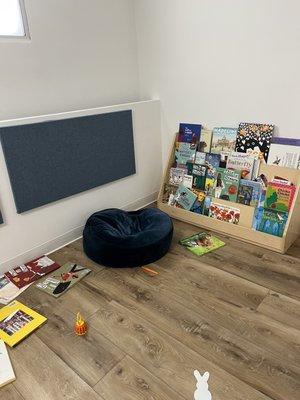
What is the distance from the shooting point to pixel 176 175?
286 centimetres

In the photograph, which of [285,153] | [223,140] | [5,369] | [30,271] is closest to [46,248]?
[30,271]

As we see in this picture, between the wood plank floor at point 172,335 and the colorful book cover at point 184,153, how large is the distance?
3.20 ft

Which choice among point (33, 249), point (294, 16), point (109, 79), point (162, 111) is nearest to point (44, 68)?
point (109, 79)

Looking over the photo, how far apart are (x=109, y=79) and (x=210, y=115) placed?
0.94 metres

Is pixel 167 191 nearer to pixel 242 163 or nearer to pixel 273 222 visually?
pixel 242 163

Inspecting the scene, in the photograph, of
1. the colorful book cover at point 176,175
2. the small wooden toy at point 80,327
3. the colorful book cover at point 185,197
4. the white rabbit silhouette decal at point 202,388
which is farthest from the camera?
the colorful book cover at point 176,175

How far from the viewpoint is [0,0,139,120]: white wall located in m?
2.10

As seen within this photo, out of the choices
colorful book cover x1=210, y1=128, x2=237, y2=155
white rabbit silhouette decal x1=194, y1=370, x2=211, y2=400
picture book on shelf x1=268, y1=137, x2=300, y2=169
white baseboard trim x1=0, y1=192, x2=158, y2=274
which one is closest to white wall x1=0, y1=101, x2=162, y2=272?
white baseboard trim x1=0, y1=192, x2=158, y2=274

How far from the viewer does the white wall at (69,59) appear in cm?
210

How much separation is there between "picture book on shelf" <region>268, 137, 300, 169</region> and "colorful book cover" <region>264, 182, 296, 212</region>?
154mm

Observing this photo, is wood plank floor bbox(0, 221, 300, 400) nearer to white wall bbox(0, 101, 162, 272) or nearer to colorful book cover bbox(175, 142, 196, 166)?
white wall bbox(0, 101, 162, 272)

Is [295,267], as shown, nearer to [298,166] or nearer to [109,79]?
[298,166]

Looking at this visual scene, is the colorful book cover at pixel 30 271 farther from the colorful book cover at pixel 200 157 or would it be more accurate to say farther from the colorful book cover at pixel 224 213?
the colorful book cover at pixel 200 157

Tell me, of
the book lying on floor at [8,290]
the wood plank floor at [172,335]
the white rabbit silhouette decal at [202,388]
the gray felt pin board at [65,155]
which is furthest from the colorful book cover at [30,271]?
the white rabbit silhouette decal at [202,388]
